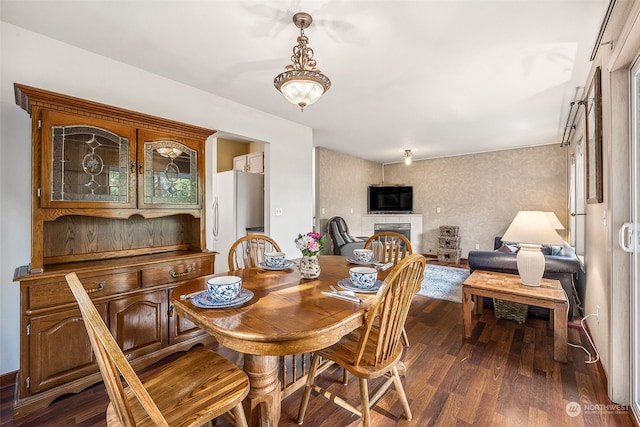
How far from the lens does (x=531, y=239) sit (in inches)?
93.7

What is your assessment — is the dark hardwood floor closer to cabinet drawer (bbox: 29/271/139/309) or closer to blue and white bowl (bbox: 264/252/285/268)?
cabinet drawer (bbox: 29/271/139/309)

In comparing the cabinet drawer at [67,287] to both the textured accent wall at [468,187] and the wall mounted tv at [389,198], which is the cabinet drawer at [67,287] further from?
the wall mounted tv at [389,198]

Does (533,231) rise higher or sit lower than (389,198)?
lower

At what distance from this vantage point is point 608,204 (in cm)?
174

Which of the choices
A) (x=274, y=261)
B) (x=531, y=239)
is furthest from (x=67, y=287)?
(x=531, y=239)

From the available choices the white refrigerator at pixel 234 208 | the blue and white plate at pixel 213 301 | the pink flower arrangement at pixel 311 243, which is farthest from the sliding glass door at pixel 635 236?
the white refrigerator at pixel 234 208

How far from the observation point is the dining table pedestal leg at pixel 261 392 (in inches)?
51.0

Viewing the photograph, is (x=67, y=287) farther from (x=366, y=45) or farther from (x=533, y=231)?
(x=533, y=231)

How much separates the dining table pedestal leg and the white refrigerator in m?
2.65

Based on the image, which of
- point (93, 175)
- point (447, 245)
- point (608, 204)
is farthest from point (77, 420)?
point (447, 245)

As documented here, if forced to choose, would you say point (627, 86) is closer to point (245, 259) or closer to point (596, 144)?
point (596, 144)

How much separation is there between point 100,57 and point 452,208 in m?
6.53

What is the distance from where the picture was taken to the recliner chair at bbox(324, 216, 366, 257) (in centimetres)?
513

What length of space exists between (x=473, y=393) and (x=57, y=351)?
8.77 feet
